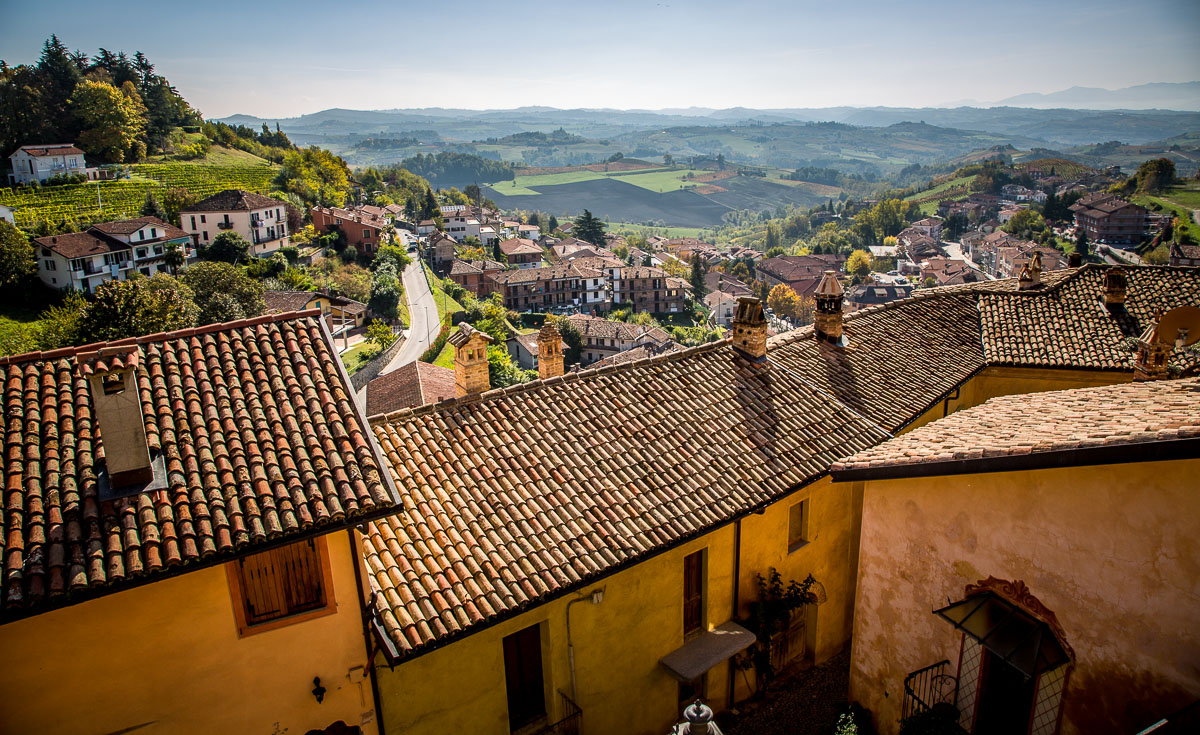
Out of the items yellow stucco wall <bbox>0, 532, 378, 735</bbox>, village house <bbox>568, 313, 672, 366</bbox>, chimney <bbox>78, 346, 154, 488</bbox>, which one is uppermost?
chimney <bbox>78, 346, 154, 488</bbox>

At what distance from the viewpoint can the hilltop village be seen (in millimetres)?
6129

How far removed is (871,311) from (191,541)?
55.0 feet

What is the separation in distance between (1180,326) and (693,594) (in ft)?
35.2

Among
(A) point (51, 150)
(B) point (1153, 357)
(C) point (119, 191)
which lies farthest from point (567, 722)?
(A) point (51, 150)

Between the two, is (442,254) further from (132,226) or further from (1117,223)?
(1117,223)

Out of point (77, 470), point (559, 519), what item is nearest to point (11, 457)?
point (77, 470)

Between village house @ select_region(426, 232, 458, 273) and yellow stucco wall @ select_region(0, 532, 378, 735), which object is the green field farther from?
yellow stucco wall @ select_region(0, 532, 378, 735)

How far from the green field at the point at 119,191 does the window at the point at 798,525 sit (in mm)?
64035

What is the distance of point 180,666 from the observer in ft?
21.8

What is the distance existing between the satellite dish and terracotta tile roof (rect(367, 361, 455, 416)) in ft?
86.9

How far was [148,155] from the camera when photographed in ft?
266

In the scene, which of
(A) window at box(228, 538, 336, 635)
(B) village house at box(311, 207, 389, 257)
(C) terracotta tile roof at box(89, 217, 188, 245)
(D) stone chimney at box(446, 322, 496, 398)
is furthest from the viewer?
(B) village house at box(311, 207, 389, 257)

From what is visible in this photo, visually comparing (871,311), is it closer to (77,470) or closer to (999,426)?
(999,426)

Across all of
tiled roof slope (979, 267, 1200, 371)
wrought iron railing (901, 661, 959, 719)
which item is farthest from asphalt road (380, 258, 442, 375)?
wrought iron railing (901, 661, 959, 719)
